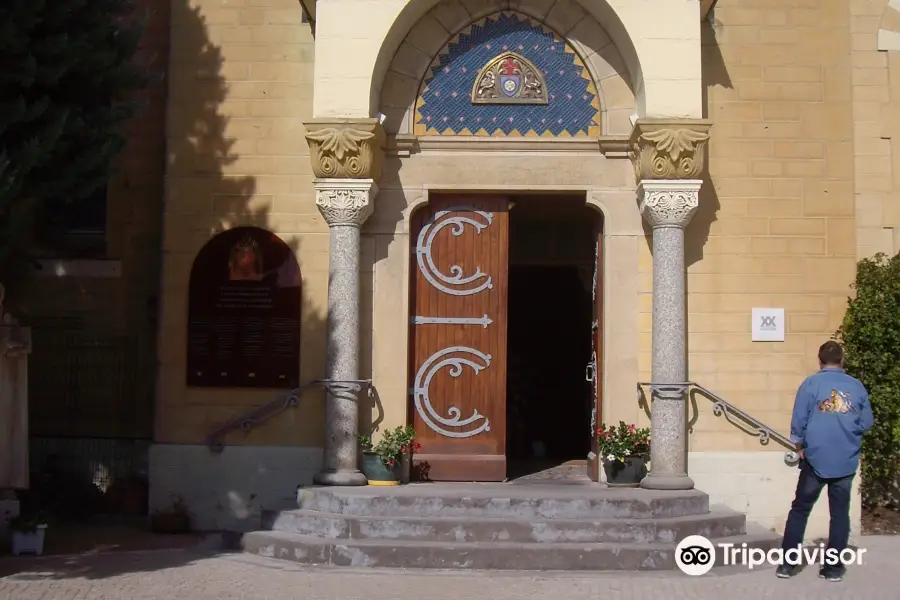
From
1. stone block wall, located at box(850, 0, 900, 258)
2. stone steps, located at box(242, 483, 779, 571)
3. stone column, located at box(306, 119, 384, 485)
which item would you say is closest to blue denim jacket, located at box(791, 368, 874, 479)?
stone steps, located at box(242, 483, 779, 571)

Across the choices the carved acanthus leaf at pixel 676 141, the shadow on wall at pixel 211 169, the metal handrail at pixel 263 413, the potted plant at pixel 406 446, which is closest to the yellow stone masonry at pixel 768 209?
the carved acanthus leaf at pixel 676 141

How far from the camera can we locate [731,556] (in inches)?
351

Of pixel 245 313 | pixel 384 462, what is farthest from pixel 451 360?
pixel 245 313

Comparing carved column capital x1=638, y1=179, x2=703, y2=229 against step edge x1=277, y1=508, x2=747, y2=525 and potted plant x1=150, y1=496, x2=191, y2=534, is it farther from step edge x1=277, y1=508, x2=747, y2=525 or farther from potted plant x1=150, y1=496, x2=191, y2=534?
potted plant x1=150, y1=496, x2=191, y2=534

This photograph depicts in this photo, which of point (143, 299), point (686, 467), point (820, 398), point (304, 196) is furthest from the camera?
point (143, 299)

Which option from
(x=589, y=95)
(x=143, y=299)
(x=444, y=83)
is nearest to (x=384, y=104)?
(x=444, y=83)

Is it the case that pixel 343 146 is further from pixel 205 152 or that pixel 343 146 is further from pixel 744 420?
pixel 744 420

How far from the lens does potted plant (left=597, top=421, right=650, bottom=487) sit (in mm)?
10070

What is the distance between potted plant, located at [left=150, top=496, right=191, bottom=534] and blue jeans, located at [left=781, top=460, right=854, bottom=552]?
5529 millimetres

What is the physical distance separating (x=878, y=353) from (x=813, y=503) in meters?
2.72

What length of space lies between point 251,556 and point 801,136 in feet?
21.0

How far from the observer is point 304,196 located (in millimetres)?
10859

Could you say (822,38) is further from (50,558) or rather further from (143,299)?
(50,558)

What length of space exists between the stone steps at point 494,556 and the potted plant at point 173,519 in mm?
2159
